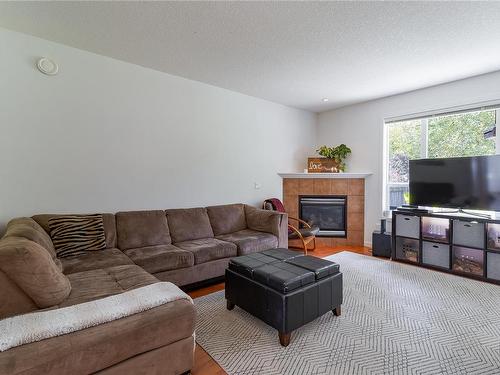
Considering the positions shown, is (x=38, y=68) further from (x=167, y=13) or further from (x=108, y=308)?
(x=108, y=308)

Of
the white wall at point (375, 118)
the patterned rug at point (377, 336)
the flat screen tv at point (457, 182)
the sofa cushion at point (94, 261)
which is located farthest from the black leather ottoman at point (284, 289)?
the white wall at point (375, 118)

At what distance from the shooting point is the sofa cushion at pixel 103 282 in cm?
174

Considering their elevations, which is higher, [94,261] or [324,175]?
[324,175]

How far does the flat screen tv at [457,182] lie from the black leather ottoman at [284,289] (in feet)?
7.92

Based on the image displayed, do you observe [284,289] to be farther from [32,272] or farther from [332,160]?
[332,160]

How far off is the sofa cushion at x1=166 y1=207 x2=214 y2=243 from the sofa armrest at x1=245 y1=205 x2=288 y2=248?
676 mm

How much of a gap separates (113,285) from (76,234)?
3.62 feet

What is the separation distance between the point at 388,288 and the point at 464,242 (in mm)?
1306

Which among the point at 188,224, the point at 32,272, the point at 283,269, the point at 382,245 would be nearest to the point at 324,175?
the point at 382,245

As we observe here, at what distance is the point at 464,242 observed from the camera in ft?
11.2

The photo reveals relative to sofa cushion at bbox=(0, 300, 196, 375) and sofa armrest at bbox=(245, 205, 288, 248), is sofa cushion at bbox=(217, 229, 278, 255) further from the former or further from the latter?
sofa cushion at bbox=(0, 300, 196, 375)

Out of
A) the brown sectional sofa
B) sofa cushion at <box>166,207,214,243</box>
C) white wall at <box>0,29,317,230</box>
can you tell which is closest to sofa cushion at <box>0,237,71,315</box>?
the brown sectional sofa

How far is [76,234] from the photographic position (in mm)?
2711

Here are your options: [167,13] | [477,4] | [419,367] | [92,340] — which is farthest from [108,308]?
[477,4]
